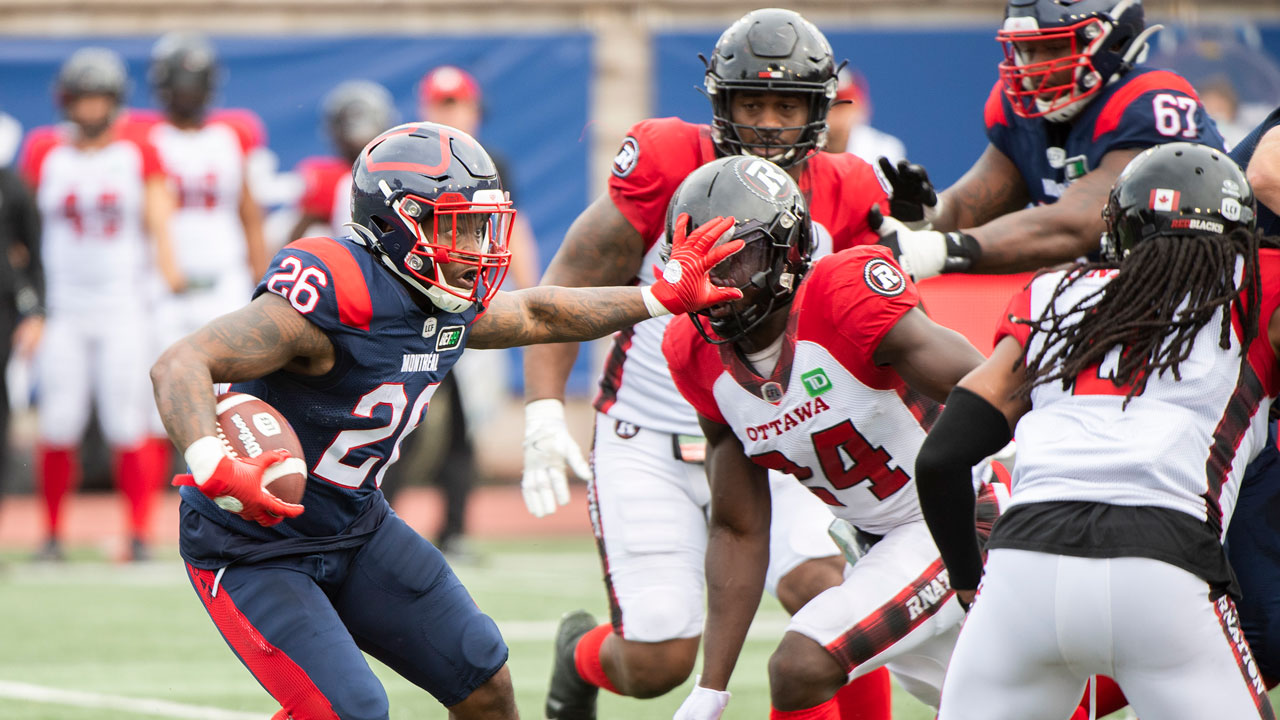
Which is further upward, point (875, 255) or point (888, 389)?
point (875, 255)

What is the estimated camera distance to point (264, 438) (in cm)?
337

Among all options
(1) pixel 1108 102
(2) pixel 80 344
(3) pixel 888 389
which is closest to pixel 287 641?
(3) pixel 888 389

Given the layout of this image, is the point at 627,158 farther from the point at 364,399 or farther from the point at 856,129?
the point at 856,129

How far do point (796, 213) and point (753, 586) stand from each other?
3.00ft

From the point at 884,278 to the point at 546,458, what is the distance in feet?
4.53

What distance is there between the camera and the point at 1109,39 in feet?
15.1

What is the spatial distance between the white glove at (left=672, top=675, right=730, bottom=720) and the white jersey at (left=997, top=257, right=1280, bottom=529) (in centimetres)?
102

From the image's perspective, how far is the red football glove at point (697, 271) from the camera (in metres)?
3.76

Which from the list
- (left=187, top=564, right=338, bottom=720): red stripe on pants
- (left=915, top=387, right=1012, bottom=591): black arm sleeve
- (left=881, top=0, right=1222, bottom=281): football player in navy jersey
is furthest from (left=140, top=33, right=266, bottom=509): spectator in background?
(left=915, top=387, right=1012, bottom=591): black arm sleeve

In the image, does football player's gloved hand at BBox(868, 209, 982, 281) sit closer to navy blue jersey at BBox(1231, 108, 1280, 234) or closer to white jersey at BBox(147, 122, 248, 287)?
navy blue jersey at BBox(1231, 108, 1280, 234)

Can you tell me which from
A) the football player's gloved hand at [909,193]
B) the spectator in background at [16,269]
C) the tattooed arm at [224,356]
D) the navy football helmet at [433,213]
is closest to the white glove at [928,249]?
the football player's gloved hand at [909,193]

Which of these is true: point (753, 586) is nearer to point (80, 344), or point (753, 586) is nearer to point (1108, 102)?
point (1108, 102)

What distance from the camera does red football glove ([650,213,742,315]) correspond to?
376 centimetres

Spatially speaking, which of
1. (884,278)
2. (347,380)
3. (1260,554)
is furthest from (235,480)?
(1260,554)
